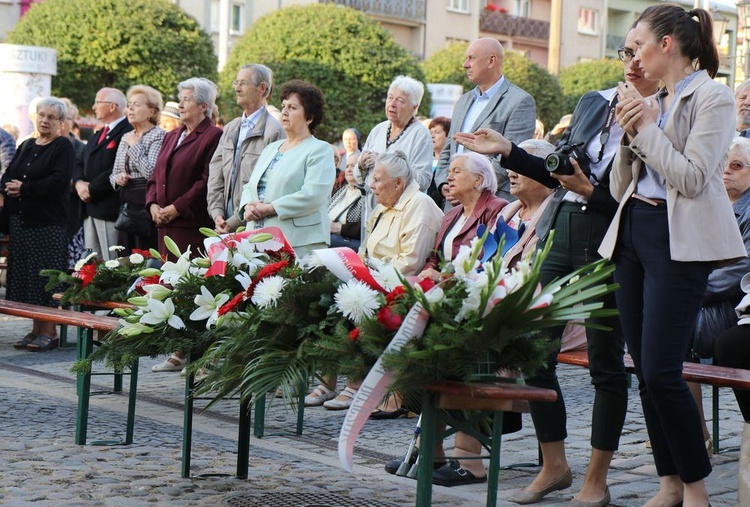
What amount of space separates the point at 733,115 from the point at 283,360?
1.89 m

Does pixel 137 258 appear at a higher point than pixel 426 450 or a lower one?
higher

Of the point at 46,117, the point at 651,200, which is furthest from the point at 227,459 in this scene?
the point at 46,117

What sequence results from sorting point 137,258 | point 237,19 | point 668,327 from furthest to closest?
point 237,19 < point 137,258 < point 668,327

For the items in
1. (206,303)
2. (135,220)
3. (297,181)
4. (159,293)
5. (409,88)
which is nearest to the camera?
(206,303)

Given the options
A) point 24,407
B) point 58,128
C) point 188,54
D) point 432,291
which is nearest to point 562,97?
point 188,54

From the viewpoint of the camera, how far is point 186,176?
379 inches

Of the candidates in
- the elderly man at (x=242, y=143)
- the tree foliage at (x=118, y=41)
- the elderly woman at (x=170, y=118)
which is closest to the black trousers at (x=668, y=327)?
the elderly man at (x=242, y=143)

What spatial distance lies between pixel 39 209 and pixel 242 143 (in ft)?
7.27

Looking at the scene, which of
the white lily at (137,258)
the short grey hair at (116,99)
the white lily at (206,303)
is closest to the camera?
the white lily at (206,303)

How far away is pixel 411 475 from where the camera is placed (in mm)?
5719

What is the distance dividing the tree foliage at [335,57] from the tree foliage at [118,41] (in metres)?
1.61

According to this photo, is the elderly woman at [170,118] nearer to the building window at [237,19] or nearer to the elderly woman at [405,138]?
the elderly woman at [405,138]

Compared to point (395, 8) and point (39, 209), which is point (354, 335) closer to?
point (39, 209)

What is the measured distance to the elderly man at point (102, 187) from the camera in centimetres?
1066
